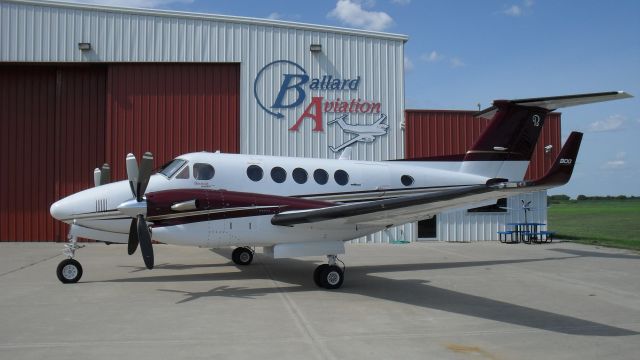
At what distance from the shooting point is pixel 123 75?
21156 mm

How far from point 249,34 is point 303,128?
4541 millimetres

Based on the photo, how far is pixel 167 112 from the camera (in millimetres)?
21156

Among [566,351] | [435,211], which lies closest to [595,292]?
[435,211]

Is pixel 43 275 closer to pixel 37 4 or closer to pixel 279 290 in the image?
pixel 279 290

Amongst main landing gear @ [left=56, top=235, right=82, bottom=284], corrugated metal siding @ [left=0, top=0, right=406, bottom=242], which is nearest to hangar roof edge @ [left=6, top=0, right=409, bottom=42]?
corrugated metal siding @ [left=0, top=0, right=406, bottom=242]

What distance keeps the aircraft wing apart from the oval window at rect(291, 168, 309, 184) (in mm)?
1784

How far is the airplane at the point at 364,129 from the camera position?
71.8 ft

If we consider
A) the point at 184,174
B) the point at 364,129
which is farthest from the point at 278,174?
the point at 364,129

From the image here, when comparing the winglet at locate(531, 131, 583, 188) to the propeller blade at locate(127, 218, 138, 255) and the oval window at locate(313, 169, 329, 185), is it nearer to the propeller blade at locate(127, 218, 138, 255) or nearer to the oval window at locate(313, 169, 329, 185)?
the oval window at locate(313, 169, 329, 185)

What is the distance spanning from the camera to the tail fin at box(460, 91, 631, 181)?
14.2 metres

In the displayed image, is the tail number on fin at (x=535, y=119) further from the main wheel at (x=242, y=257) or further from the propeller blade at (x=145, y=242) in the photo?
the propeller blade at (x=145, y=242)

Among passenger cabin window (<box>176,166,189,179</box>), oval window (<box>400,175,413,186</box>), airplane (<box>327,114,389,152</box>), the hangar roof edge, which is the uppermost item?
the hangar roof edge

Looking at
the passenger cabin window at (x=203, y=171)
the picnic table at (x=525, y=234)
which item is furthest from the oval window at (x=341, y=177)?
the picnic table at (x=525, y=234)

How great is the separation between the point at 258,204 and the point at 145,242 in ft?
7.66
